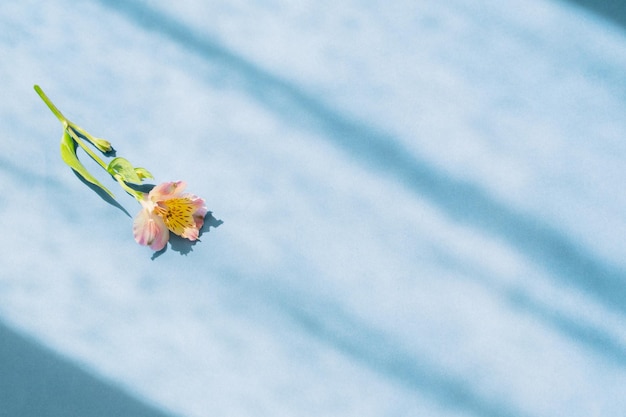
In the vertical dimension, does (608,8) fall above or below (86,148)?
above

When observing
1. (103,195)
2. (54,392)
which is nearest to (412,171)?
(103,195)

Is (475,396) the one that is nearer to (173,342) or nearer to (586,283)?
(586,283)

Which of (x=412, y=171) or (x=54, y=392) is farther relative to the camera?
(x=412, y=171)

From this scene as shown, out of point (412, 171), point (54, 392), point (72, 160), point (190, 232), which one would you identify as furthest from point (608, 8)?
point (54, 392)

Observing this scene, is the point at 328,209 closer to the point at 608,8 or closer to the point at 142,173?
the point at 142,173

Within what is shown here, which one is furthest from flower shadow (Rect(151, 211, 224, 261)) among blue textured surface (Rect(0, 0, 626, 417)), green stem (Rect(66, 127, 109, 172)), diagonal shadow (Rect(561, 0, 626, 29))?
diagonal shadow (Rect(561, 0, 626, 29))

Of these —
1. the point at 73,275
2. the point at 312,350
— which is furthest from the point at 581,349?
Result: the point at 73,275

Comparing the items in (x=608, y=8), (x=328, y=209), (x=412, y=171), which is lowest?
(x=328, y=209)

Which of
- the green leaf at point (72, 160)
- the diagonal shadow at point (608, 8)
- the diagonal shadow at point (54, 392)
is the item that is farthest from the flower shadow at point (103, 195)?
the diagonal shadow at point (608, 8)
